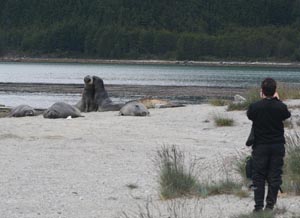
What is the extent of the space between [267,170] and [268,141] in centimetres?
35

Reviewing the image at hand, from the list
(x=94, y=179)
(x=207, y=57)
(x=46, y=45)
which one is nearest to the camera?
(x=94, y=179)

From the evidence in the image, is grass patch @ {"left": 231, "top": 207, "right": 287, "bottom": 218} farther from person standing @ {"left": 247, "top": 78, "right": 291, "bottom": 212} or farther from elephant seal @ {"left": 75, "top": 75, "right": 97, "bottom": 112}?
elephant seal @ {"left": 75, "top": 75, "right": 97, "bottom": 112}

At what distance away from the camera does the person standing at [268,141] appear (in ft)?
30.8

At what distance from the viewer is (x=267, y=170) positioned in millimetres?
9555

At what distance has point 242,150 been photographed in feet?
50.4

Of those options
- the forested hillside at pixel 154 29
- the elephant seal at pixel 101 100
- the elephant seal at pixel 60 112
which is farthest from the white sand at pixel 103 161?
the forested hillside at pixel 154 29

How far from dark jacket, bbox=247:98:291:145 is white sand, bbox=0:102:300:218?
88 centimetres

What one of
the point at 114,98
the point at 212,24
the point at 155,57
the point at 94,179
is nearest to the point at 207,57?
the point at 155,57

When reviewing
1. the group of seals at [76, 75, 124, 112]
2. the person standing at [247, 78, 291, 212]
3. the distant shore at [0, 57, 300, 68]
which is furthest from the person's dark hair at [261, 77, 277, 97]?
the distant shore at [0, 57, 300, 68]

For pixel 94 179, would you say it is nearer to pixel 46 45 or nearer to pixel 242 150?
pixel 242 150

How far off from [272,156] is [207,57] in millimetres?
142664

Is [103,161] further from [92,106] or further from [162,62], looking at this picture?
[162,62]

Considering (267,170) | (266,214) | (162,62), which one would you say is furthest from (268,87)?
(162,62)

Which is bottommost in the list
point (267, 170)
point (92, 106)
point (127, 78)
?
point (127, 78)
